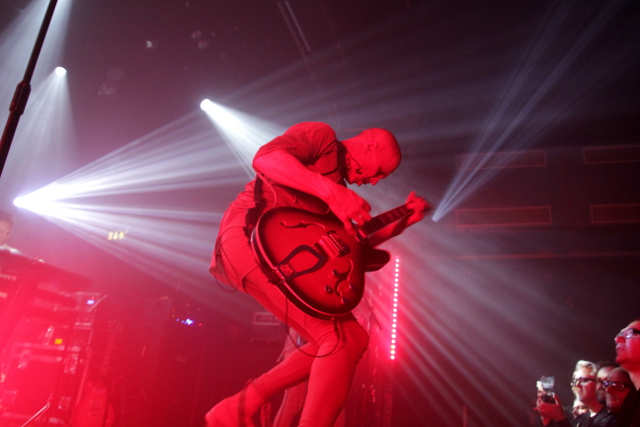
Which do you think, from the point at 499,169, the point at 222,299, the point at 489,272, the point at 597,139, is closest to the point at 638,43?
the point at 597,139

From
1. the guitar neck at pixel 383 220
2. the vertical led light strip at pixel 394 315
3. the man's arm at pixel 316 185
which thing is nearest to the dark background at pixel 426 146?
the vertical led light strip at pixel 394 315

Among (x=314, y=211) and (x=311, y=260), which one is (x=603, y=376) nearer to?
(x=314, y=211)

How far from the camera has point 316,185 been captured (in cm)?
164

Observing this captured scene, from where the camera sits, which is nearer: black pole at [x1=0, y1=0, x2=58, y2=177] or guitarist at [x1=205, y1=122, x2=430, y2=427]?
guitarist at [x1=205, y1=122, x2=430, y2=427]

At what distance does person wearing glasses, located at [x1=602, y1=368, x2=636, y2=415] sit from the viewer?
348cm

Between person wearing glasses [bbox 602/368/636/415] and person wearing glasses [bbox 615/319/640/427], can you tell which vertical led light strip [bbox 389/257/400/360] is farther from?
person wearing glasses [bbox 615/319/640/427]

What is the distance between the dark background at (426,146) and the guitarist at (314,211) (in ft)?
12.4

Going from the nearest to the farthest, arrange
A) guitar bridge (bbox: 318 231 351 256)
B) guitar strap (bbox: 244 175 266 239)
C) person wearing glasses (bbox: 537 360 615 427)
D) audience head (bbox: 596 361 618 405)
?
guitar bridge (bbox: 318 231 351 256), guitar strap (bbox: 244 175 266 239), person wearing glasses (bbox: 537 360 615 427), audience head (bbox: 596 361 618 405)

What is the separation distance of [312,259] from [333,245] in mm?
112

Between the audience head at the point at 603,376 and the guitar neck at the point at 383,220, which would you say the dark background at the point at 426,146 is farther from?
the guitar neck at the point at 383,220

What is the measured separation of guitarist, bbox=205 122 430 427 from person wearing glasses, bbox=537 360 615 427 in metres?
3.10

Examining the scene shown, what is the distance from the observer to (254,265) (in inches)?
66.7

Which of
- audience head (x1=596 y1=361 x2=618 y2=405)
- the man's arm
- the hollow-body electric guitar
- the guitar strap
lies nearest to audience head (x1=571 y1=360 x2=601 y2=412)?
audience head (x1=596 y1=361 x2=618 y2=405)

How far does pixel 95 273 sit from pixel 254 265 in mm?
7897
